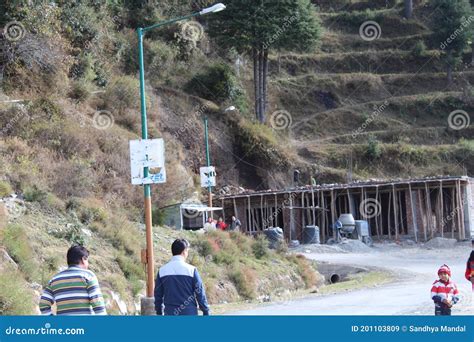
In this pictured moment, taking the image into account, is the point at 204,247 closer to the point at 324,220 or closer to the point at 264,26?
the point at 324,220

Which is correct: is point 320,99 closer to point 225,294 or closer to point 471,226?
point 471,226

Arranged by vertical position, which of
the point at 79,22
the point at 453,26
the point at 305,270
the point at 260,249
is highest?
the point at 453,26

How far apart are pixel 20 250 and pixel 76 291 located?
415 inches

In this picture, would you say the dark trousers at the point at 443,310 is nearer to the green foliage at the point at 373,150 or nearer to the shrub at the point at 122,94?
the shrub at the point at 122,94

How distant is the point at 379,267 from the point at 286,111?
102 feet

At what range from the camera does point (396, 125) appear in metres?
60.8

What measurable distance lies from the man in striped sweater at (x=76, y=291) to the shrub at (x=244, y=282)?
16.7 meters

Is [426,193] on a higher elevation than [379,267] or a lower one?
higher

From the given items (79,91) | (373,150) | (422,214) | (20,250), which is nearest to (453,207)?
(422,214)

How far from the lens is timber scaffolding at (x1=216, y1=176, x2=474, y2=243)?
138ft

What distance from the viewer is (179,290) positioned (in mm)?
9680

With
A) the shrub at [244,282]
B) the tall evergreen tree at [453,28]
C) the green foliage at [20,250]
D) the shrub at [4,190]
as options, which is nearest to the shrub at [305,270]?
the shrub at [244,282]

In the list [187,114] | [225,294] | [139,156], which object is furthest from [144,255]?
[187,114]
